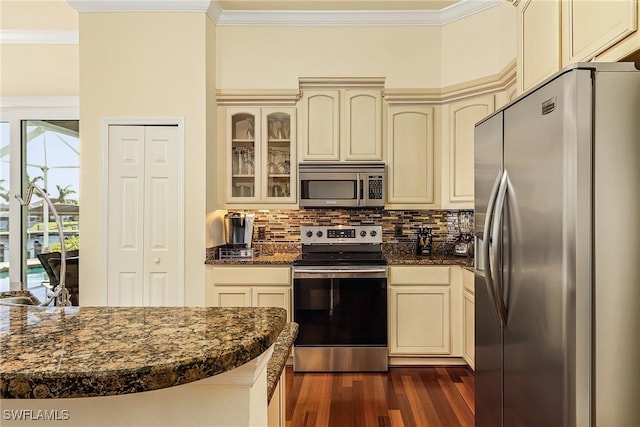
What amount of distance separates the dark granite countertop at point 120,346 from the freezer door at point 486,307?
121 cm

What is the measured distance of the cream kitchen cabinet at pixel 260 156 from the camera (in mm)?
3734

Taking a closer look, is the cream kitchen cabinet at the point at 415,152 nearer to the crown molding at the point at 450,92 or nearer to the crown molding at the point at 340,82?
→ the crown molding at the point at 450,92

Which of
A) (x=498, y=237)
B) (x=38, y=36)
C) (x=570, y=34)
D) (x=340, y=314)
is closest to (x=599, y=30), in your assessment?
(x=570, y=34)

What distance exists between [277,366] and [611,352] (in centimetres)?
93

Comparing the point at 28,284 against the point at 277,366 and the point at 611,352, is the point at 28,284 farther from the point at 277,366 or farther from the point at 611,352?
the point at 611,352

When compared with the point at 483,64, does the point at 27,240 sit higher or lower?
lower

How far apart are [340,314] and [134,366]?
9.35 feet

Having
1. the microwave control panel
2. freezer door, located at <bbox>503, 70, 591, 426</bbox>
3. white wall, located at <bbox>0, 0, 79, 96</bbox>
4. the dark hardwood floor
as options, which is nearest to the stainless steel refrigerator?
freezer door, located at <bbox>503, 70, 591, 426</bbox>

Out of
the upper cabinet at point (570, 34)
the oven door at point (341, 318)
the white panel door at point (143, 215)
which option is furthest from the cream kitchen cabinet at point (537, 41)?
the white panel door at point (143, 215)

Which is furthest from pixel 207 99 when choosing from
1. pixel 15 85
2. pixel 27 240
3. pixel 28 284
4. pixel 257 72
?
pixel 28 284

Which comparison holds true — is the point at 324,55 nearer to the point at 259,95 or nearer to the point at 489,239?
the point at 259,95

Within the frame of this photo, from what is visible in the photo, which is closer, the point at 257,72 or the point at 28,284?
the point at 257,72

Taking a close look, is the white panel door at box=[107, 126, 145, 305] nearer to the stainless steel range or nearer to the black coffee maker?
the stainless steel range

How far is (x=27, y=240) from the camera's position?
163 inches
